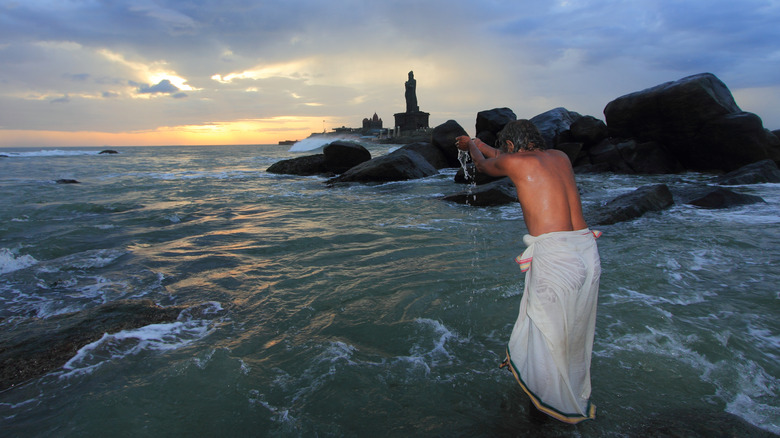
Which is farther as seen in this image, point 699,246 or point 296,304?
point 699,246

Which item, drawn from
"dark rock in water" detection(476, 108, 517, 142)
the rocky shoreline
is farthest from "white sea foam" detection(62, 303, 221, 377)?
"dark rock in water" detection(476, 108, 517, 142)

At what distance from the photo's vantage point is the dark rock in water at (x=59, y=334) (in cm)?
329

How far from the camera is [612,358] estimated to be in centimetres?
343

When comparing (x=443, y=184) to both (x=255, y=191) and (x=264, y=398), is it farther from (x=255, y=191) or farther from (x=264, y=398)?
(x=264, y=398)

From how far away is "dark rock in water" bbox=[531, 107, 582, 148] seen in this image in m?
20.1

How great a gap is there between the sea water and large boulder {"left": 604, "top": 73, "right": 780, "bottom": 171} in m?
9.26

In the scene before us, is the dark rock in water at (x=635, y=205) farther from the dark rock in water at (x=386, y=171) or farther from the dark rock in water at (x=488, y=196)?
the dark rock in water at (x=386, y=171)

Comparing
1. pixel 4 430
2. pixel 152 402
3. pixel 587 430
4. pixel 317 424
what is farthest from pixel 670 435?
pixel 4 430

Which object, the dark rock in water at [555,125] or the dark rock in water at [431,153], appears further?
the dark rock in water at [431,153]

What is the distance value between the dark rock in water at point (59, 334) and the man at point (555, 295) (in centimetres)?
349

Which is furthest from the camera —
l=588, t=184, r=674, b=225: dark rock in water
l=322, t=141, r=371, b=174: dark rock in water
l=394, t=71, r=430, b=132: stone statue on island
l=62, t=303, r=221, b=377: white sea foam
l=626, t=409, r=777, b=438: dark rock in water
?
l=394, t=71, r=430, b=132: stone statue on island

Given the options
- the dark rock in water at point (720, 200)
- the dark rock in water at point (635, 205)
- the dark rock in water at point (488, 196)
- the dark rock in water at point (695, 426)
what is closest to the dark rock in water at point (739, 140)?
the dark rock in water at point (720, 200)

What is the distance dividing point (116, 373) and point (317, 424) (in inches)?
70.2

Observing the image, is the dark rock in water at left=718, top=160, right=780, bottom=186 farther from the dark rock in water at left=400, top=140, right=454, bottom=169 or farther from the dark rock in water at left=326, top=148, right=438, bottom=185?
the dark rock in water at left=400, top=140, right=454, bottom=169
